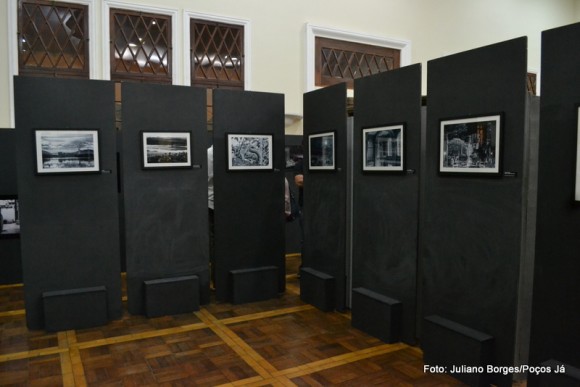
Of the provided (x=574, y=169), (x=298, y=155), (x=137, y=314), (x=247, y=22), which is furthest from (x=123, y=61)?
(x=574, y=169)

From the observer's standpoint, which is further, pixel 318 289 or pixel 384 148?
pixel 318 289

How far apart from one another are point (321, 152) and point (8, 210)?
356 centimetres

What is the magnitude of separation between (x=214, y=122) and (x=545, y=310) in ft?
10.4

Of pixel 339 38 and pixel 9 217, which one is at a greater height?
pixel 339 38

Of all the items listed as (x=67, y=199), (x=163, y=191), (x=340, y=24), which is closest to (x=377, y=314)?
(x=163, y=191)

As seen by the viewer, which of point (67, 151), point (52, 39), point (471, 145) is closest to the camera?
point (471, 145)

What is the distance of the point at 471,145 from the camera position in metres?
2.96

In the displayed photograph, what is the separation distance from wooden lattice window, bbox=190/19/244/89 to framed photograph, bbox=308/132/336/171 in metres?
3.49

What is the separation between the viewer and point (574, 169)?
233 centimetres

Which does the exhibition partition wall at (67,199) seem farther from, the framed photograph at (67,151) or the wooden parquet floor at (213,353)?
the wooden parquet floor at (213,353)

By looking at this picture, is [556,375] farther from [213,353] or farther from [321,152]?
[321,152]

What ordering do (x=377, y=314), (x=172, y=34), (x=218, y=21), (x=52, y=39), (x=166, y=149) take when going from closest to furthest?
(x=377, y=314), (x=166, y=149), (x=52, y=39), (x=172, y=34), (x=218, y=21)

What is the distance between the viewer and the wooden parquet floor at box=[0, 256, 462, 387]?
3016 millimetres

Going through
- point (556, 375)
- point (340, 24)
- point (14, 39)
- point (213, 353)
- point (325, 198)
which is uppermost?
point (340, 24)
